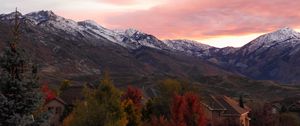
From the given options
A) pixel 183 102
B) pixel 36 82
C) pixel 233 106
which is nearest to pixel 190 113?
pixel 183 102

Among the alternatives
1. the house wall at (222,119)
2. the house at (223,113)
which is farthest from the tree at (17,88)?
the house at (223,113)

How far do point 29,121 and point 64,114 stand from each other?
53.5m

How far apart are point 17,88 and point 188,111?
49.0 metres

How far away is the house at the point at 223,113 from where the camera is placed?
79.1 m

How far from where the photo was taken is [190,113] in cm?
6512

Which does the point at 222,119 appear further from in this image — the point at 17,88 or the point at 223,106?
the point at 17,88

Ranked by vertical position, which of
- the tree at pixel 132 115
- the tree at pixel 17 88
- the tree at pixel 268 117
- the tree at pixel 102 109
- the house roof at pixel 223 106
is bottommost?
the tree at pixel 268 117

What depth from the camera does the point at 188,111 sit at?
215 ft

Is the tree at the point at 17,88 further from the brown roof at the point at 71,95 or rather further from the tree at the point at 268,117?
the tree at the point at 268,117

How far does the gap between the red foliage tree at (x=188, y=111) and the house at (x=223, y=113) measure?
11.8m

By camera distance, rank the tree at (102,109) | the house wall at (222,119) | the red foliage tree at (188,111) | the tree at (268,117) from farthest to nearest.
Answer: the tree at (268,117) < the house wall at (222,119) < the red foliage tree at (188,111) < the tree at (102,109)

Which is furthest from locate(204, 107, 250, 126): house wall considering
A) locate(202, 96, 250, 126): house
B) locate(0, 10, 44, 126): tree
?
locate(0, 10, 44, 126): tree

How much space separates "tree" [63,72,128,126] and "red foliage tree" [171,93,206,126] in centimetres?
2622

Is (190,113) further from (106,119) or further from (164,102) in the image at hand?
(106,119)
